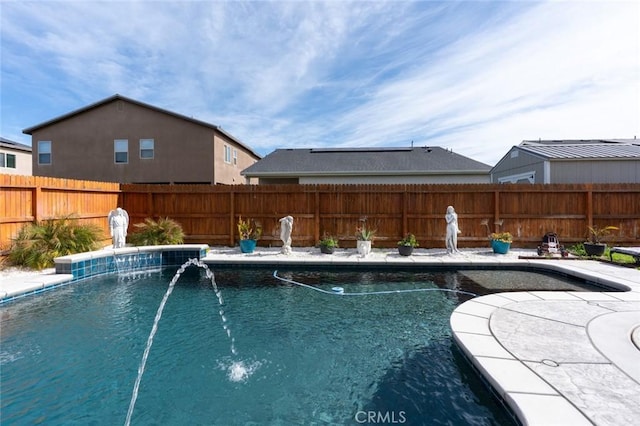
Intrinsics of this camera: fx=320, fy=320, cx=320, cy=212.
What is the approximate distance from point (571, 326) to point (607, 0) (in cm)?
704

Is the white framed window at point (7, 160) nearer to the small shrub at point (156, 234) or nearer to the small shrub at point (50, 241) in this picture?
the small shrub at point (156, 234)

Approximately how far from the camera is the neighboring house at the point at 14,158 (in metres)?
20.0

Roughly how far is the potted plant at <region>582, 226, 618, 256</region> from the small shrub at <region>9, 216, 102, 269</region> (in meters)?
13.1

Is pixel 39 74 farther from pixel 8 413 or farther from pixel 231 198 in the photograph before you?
pixel 8 413

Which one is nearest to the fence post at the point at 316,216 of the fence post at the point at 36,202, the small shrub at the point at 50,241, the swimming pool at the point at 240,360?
the swimming pool at the point at 240,360

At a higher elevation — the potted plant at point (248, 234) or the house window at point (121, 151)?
the house window at point (121, 151)

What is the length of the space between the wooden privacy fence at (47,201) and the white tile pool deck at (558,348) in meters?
2.14

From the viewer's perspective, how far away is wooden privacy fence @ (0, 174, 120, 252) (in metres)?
7.25

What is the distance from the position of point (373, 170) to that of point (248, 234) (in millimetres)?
8210

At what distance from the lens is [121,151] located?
56.3 feet

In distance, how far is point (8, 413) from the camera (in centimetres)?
266

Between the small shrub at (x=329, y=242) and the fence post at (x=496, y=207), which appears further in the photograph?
the fence post at (x=496, y=207)

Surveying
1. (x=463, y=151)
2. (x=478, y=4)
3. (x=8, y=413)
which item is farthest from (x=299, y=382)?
(x=463, y=151)

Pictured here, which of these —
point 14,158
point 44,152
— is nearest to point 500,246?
point 44,152
